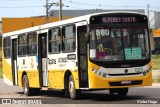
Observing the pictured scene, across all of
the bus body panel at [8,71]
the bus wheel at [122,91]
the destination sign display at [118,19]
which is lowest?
the bus wheel at [122,91]

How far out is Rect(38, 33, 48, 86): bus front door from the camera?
2067 centimetres

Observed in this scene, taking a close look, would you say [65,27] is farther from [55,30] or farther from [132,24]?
[132,24]

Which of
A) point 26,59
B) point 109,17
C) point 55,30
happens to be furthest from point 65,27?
point 26,59

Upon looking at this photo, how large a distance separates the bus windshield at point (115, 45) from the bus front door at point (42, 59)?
4434 millimetres

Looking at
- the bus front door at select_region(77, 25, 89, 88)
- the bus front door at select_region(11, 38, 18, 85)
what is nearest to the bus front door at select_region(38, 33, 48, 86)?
the bus front door at select_region(11, 38, 18, 85)

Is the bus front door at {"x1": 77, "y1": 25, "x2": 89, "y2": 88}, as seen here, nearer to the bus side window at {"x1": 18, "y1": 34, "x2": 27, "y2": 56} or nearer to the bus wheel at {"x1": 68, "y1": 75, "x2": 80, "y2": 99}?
the bus wheel at {"x1": 68, "y1": 75, "x2": 80, "y2": 99}

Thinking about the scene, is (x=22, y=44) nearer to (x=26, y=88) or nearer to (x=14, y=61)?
(x=14, y=61)

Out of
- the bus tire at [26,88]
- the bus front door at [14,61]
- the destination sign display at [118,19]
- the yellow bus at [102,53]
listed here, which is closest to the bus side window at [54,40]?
the yellow bus at [102,53]

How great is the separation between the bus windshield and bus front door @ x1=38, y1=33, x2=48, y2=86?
4.43 m

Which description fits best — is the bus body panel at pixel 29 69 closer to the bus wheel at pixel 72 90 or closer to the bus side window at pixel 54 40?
the bus side window at pixel 54 40

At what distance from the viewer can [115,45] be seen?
16641 millimetres

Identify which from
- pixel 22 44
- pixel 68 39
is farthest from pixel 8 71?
pixel 68 39

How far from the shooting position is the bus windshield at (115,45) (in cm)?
1656

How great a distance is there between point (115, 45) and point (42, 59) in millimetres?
5220
